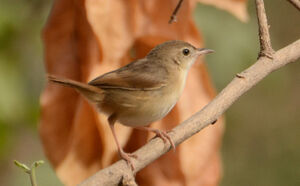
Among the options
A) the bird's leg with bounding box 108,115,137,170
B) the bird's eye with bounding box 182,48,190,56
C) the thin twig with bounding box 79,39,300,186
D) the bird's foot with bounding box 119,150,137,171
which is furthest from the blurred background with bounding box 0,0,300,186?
the bird's foot with bounding box 119,150,137,171

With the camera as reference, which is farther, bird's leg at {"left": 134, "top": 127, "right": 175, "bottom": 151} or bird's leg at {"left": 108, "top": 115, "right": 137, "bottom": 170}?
bird's leg at {"left": 134, "top": 127, "right": 175, "bottom": 151}

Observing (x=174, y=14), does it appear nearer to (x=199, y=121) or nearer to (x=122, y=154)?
(x=199, y=121)

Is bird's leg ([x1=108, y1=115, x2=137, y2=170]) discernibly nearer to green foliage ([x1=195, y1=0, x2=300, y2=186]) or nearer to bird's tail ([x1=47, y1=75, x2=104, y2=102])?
bird's tail ([x1=47, y1=75, x2=104, y2=102])

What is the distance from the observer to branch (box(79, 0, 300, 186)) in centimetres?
199

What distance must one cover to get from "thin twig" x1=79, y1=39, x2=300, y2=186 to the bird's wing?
1.22 feet

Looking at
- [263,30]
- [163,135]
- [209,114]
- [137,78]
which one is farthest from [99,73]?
[263,30]

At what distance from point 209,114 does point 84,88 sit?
46 cm

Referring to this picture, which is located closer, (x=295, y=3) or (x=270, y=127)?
(x=295, y=3)

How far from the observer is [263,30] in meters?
2.44

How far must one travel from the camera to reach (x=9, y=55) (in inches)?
124

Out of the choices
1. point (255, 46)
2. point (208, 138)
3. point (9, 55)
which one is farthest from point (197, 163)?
point (255, 46)

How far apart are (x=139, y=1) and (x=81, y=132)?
19.8 inches

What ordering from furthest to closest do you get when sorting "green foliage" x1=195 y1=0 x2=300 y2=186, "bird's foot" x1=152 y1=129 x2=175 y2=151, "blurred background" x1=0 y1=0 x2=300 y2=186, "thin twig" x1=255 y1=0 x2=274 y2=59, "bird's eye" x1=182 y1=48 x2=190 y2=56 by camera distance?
"green foliage" x1=195 y1=0 x2=300 y2=186, "blurred background" x1=0 y1=0 x2=300 y2=186, "bird's eye" x1=182 y1=48 x2=190 y2=56, "thin twig" x1=255 y1=0 x2=274 y2=59, "bird's foot" x1=152 y1=129 x2=175 y2=151

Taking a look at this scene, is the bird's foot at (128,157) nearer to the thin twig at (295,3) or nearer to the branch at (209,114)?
the branch at (209,114)
